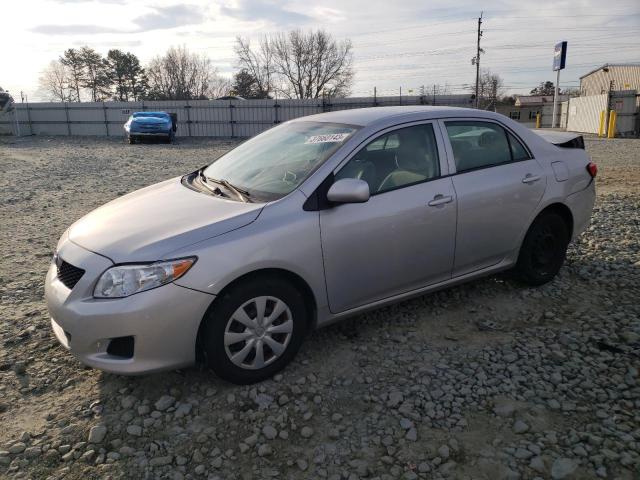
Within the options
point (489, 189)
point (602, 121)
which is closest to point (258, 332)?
point (489, 189)

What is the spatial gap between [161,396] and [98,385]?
454 millimetres

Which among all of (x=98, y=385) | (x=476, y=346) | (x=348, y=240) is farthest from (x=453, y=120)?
(x=98, y=385)

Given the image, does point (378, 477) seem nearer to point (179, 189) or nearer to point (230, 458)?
point (230, 458)

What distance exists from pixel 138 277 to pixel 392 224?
1.65 metres

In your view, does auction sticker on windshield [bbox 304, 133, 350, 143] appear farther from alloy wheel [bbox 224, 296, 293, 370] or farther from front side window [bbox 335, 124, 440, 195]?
alloy wheel [bbox 224, 296, 293, 370]

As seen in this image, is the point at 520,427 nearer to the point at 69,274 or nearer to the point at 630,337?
the point at 630,337

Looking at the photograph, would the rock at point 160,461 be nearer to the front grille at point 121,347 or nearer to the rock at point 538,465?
the front grille at point 121,347

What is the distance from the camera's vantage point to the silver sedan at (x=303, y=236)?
2.83 m

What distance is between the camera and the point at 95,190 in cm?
1007

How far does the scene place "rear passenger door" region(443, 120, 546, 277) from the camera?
3.86m

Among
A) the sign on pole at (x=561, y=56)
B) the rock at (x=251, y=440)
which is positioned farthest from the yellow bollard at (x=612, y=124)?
the rock at (x=251, y=440)

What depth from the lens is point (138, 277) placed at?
279cm

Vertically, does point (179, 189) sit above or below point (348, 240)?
above

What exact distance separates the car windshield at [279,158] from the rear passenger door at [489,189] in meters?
0.96
